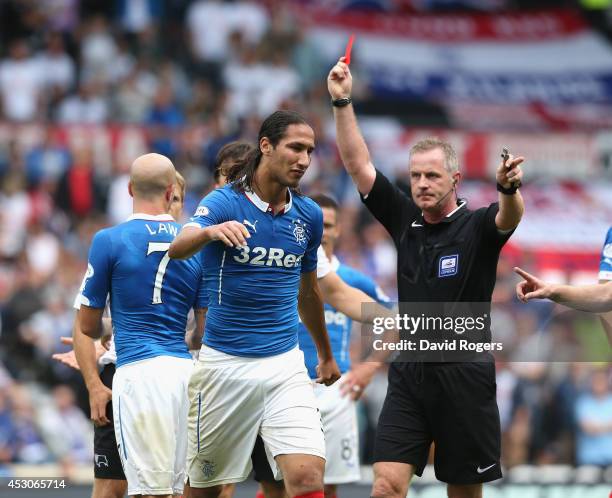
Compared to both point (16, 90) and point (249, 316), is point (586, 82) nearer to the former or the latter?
point (16, 90)

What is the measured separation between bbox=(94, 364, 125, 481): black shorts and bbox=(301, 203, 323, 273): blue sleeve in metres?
1.46

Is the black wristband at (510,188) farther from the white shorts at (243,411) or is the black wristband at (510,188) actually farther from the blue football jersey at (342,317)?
the blue football jersey at (342,317)

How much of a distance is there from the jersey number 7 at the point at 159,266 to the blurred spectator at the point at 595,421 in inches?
283

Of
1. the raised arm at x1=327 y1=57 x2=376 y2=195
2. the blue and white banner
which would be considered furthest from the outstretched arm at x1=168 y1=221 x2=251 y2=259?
the blue and white banner

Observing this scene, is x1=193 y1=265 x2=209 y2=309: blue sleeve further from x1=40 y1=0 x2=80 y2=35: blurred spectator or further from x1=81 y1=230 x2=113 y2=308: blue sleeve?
x1=40 y1=0 x2=80 y2=35: blurred spectator

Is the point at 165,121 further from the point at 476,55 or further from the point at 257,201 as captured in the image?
the point at 257,201

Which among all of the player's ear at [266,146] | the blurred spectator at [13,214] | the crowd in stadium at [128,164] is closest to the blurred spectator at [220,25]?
the crowd in stadium at [128,164]

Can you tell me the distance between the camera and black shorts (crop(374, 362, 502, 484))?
7.36m

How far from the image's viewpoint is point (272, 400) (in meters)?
7.30

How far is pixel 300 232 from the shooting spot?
24.3 feet

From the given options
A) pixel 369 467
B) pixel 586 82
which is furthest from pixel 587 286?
pixel 586 82

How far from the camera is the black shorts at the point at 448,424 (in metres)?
7.36

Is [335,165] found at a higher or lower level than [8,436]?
higher

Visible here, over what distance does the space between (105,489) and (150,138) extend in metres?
10.2
